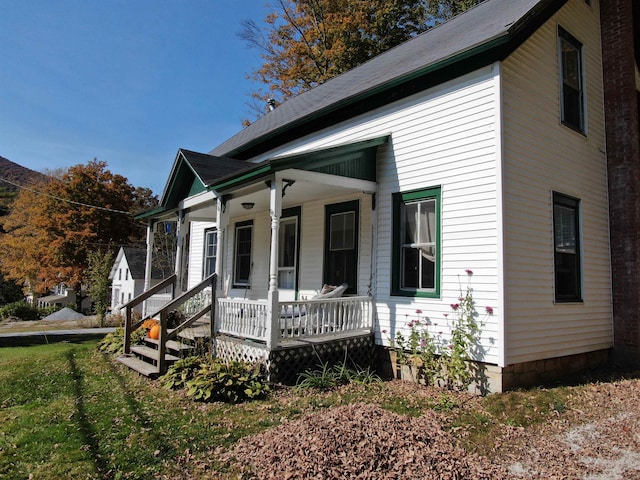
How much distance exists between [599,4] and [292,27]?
20.2 m

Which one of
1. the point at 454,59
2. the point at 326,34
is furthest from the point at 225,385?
the point at 326,34

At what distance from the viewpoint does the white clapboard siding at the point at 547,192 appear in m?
6.53

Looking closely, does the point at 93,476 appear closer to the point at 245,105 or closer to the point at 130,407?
the point at 130,407

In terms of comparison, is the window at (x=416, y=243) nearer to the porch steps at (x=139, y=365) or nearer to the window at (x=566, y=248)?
the window at (x=566, y=248)

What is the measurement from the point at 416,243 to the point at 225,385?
377cm

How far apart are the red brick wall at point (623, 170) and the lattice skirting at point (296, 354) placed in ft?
15.8

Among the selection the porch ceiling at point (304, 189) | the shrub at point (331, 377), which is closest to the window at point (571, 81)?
the porch ceiling at point (304, 189)

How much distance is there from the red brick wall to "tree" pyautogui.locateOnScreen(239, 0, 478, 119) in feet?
53.1

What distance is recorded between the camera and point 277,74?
27.0m

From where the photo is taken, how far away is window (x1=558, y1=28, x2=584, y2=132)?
806 cm

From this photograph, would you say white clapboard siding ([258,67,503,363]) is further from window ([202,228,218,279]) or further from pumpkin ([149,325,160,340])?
window ([202,228,218,279])

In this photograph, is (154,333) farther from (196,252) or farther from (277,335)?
(196,252)

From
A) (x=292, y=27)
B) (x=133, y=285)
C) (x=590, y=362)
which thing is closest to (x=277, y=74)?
(x=292, y=27)

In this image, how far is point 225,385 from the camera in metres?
6.17
